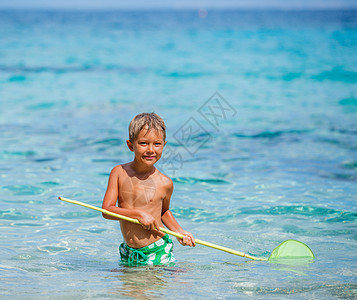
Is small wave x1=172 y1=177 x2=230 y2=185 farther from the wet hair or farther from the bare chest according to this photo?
the wet hair

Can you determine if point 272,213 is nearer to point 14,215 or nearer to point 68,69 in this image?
point 14,215

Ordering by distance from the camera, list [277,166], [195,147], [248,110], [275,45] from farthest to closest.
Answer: [275,45]
[248,110]
[195,147]
[277,166]

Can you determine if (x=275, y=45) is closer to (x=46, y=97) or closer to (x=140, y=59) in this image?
(x=140, y=59)

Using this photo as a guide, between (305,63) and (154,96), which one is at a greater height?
(305,63)

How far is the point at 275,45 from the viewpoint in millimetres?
31703

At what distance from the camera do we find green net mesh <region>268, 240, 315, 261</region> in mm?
4129

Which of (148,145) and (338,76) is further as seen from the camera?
(338,76)

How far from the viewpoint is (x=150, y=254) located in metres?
3.83

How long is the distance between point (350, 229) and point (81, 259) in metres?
2.67

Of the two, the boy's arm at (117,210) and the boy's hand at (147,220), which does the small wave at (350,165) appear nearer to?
the boy's arm at (117,210)

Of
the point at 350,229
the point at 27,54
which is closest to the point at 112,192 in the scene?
the point at 350,229

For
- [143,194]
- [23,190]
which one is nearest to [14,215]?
[23,190]

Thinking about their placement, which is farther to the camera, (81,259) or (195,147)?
(195,147)

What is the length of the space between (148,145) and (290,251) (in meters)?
1.48
